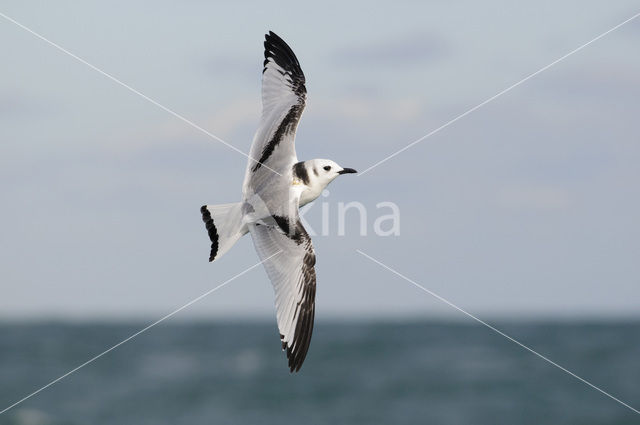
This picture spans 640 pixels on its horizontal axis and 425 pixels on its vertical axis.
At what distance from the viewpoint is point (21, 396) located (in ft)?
79.8

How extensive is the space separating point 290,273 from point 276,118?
1.02 meters

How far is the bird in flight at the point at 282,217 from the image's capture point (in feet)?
17.6

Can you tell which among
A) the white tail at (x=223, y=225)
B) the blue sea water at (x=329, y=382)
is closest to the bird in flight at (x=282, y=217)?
the white tail at (x=223, y=225)

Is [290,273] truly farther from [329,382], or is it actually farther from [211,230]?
[329,382]

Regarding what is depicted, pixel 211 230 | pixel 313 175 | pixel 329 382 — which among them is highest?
pixel 313 175

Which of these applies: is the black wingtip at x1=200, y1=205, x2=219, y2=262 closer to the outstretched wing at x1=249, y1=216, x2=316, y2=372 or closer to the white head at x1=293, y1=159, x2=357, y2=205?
the outstretched wing at x1=249, y1=216, x2=316, y2=372

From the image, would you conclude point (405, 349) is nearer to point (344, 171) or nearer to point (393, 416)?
point (393, 416)

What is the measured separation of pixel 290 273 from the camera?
5625mm

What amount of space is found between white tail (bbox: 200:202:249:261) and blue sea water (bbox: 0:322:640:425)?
16.9m

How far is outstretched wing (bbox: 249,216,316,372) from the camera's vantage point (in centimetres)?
550

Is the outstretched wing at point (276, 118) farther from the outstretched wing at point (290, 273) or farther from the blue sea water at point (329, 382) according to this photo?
the blue sea water at point (329, 382)

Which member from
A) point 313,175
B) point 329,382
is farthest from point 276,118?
point 329,382

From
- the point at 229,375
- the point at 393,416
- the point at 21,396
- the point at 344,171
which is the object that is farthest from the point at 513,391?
the point at 344,171

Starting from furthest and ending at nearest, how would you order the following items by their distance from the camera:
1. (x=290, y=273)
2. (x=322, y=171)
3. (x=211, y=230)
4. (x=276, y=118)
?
1. (x=276, y=118)
2. (x=290, y=273)
3. (x=322, y=171)
4. (x=211, y=230)
